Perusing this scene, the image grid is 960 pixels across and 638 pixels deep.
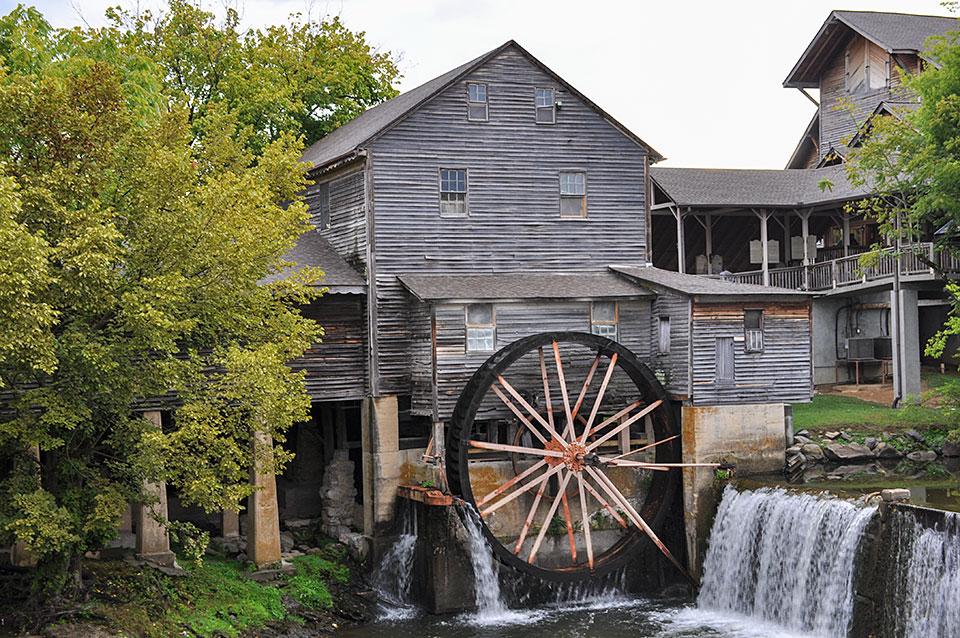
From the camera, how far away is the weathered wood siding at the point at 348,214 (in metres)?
26.3

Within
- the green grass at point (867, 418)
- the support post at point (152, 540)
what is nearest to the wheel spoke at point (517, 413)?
the support post at point (152, 540)

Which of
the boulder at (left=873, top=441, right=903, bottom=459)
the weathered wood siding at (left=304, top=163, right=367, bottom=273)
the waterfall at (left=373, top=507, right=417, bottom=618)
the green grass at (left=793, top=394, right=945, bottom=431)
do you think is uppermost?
the weathered wood siding at (left=304, top=163, right=367, bottom=273)

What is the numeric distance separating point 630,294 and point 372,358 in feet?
18.9

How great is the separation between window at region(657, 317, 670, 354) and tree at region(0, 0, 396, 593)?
8593 millimetres

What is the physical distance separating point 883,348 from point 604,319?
475 inches

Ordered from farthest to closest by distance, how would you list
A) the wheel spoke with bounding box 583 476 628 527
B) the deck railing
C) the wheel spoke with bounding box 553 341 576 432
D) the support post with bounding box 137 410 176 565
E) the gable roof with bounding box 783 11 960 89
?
the gable roof with bounding box 783 11 960 89 → the deck railing → the wheel spoke with bounding box 583 476 628 527 → the wheel spoke with bounding box 553 341 576 432 → the support post with bounding box 137 410 176 565

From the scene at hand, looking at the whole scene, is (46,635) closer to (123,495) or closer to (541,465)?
(123,495)

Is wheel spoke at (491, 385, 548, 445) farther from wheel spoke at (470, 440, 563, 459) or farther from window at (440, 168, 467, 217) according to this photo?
window at (440, 168, 467, 217)

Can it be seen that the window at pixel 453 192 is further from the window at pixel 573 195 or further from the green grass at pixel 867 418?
the green grass at pixel 867 418

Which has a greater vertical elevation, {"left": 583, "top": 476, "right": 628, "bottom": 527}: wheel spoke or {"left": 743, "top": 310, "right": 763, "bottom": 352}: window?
{"left": 743, "top": 310, "right": 763, "bottom": 352}: window

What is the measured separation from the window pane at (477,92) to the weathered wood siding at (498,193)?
13 cm

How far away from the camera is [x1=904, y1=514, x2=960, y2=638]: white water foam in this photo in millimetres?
18891

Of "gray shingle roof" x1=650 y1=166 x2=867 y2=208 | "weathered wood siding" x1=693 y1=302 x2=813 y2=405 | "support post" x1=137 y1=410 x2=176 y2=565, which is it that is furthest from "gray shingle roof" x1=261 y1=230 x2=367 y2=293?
"gray shingle roof" x1=650 y1=166 x2=867 y2=208

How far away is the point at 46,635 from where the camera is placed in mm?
18125
